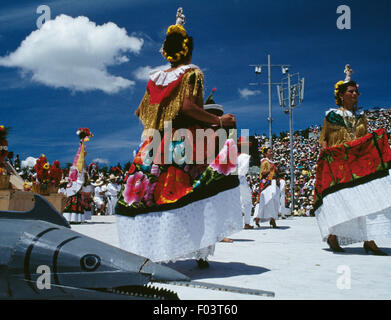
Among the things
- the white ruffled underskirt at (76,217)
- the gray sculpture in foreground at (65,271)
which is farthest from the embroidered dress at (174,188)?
the white ruffled underskirt at (76,217)

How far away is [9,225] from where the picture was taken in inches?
51.5

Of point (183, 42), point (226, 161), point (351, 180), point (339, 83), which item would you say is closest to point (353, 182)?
point (351, 180)

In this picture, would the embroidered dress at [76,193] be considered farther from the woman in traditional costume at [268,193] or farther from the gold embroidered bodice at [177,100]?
the gold embroidered bodice at [177,100]

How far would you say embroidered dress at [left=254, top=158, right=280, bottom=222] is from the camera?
9494 millimetres

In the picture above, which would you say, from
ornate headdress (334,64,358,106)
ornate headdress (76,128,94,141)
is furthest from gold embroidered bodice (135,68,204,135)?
ornate headdress (76,128,94,141)

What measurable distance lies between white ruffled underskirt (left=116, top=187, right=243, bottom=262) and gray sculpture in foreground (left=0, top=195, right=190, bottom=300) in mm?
1502

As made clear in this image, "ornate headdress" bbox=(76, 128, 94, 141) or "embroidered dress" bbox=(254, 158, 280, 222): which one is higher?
"ornate headdress" bbox=(76, 128, 94, 141)

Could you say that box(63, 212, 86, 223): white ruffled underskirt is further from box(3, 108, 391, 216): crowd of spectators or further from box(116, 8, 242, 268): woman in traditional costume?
box(116, 8, 242, 268): woman in traditional costume

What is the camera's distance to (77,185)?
12047 mm

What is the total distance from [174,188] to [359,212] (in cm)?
248

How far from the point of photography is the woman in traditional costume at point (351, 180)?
4191mm

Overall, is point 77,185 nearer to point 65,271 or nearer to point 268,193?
point 268,193

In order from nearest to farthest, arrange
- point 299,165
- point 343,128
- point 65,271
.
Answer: point 65,271 → point 343,128 → point 299,165
